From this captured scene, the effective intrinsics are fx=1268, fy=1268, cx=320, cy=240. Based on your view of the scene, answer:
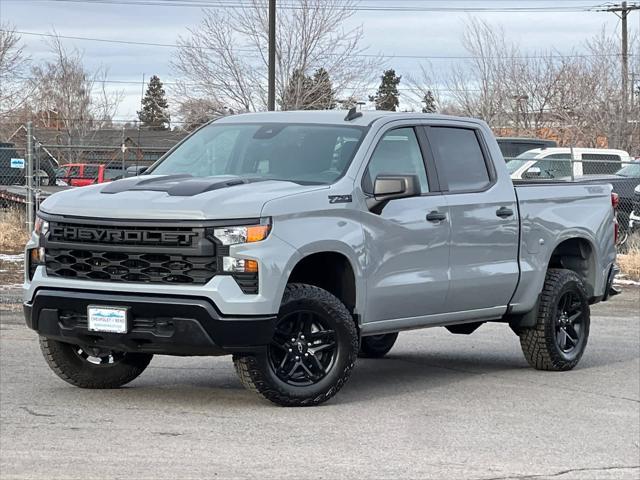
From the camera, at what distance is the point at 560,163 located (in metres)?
25.0

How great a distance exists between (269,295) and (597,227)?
13.2 ft

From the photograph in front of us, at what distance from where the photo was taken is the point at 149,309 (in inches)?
308

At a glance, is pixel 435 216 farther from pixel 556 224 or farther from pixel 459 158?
pixel 556 224

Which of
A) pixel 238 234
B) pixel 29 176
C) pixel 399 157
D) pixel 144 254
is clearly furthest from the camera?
pixel 29 176

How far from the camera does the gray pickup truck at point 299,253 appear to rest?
25.8 ft

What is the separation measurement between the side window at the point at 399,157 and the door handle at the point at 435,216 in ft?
0.63

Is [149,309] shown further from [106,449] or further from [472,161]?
[472,161]

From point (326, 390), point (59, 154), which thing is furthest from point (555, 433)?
point (59, 154)

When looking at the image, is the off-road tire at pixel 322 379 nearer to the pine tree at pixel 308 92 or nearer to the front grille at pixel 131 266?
the front grille at pixel 131 266

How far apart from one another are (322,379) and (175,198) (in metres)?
1.54

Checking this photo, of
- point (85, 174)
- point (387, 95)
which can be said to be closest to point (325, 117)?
point (85, 174)

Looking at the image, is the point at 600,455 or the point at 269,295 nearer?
the point at 600,455

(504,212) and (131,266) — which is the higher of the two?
(504,212)

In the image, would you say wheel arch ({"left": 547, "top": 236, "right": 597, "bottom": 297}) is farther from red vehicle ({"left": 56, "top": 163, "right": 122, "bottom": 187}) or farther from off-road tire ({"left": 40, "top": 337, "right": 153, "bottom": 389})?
red vehicle ({"left": 56, "top": 163, "right": 122, "bottom": 187})
